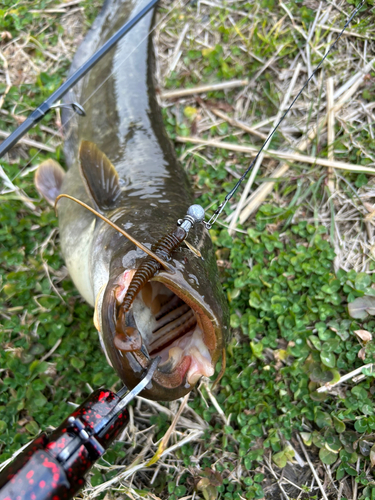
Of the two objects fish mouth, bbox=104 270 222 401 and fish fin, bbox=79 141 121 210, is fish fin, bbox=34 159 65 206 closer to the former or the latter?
fish fin, bbox=79 141 121 210

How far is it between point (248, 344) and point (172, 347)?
3.94 feet

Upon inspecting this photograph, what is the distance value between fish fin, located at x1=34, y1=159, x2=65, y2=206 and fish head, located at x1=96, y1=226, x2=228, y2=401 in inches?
60.4

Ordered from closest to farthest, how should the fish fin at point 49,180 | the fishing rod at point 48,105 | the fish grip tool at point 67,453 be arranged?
the fish grip tool at point 67,453 → the fishing rod at point 48,105 → the fish fin at point 49,180

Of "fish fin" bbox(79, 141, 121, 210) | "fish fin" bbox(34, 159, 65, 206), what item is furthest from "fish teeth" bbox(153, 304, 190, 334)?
"fish fin" bbox(34, 159, 65, 206)

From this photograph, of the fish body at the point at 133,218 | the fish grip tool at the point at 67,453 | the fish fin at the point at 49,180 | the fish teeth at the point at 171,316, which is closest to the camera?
the fish grip tool at the point at 67,453

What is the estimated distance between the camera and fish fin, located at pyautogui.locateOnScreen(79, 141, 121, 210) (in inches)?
95.1

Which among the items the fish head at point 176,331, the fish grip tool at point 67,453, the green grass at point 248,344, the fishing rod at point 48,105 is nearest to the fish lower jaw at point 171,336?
the fish head at point 176,331

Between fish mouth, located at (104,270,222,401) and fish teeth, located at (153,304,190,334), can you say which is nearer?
fish mouth, located at (104,270,222,401)

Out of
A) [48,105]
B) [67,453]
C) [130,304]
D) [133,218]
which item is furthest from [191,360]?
[48,105]

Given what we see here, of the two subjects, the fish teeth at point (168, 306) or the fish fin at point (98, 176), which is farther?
the fish fin at point (98, 176)

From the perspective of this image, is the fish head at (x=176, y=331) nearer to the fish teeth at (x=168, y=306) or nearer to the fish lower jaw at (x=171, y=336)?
the fish lower jaw at (x=171, y=336)

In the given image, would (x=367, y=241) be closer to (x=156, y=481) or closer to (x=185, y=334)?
(x=185, y=334)

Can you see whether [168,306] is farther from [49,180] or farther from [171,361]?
[49,180]

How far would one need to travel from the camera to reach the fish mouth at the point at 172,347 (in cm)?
157
